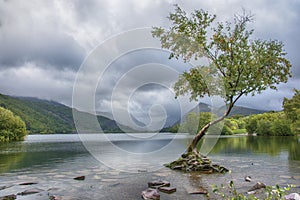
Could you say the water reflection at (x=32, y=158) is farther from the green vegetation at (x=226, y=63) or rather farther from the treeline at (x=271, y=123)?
the treeline at (x=271, y=123)

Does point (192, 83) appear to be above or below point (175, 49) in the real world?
below

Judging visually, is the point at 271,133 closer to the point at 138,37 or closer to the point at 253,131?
the point at 253,131

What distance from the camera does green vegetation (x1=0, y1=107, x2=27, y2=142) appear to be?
321 feet

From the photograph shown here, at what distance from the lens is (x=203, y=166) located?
78.0 ft

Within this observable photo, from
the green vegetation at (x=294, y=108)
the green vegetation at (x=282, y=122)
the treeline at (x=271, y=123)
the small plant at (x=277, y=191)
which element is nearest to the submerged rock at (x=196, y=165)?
the small plant at (x=277, y=191)

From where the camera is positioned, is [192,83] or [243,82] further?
[192,83]

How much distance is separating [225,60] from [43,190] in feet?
65.1

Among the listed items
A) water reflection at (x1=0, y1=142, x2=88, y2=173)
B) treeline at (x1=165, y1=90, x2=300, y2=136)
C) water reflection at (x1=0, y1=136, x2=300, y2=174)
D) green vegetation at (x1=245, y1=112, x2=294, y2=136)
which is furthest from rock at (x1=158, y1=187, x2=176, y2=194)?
green vegetation at (x1=245, y1=112, x2=294, y2=136)

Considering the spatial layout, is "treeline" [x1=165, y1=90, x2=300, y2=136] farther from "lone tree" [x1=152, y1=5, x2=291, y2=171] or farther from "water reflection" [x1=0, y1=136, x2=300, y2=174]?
"lone tree" [x1=152, y1=5, x2=291, y2=171]

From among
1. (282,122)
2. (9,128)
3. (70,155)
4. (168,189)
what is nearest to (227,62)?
(168,189)

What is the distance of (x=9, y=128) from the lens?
102m

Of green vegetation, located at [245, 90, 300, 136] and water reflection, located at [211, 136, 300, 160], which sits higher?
green vegetation, located at [245, 90, 300, 136]

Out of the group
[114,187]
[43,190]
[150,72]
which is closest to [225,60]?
[150,72]

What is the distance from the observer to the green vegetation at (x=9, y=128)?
97.9 m
